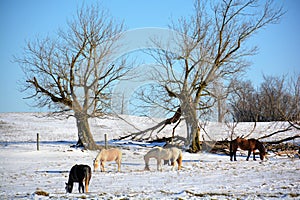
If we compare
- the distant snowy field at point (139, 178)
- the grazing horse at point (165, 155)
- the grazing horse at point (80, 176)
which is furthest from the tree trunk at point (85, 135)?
the grazing horse at point (80, 176)

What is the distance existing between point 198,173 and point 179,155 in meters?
1.65

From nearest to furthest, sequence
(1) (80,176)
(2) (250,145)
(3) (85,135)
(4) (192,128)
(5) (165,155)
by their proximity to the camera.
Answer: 1. (1) (80,176)
2. (5) (165,155)
3. (2) (250,145)
4. (4) (192,128)
5. (3) (85,135)

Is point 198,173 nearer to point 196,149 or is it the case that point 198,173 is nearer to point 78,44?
point 196,149

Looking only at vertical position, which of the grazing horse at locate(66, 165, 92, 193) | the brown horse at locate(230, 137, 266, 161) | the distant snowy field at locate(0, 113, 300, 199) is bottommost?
the distant snowy field at locate(0, 113, 300, 199)

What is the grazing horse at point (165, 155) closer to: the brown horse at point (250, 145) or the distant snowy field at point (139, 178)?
the distant snowy field at point (139, 178)

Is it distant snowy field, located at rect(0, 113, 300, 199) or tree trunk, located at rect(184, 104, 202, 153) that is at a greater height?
tree trunk, located at rect(184, 104, 202, 153)

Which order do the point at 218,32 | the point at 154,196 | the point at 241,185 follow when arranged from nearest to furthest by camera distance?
the point at 154,196 → the point at 241,185 → the point at 218,32

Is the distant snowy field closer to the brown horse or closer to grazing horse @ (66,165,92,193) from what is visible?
grazing horse @ (66,165,92,193)

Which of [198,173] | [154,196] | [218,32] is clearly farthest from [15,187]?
[218,32]

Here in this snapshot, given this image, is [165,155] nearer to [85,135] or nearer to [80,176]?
[80,176]

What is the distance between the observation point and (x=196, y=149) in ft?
74.5

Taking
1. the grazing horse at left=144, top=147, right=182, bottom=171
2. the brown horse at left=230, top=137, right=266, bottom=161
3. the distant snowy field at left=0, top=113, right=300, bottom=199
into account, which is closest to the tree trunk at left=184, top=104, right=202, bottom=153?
the distant snowy field at left=0, top=113, right=300, bottom=199

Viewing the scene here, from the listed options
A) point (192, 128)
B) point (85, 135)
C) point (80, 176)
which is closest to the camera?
point (80, 176)

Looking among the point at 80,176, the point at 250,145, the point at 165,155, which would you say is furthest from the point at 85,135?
the point at 80,176
